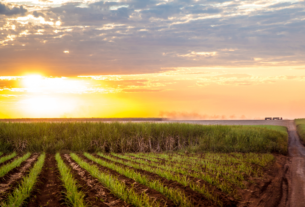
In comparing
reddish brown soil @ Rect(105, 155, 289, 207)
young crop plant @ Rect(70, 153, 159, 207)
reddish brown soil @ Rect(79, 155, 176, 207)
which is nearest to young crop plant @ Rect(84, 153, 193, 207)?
A: reddish brown soil @ Rect(79, 155, 176, 207)

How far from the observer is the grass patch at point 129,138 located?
67.7 feet

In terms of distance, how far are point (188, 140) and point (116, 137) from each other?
20.6 feet

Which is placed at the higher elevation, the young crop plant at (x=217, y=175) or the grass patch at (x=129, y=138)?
the grass patch at (x=129, y=138)

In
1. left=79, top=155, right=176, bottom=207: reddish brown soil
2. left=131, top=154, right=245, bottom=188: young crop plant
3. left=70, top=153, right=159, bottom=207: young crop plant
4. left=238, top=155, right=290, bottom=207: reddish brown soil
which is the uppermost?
left=70, top=153, right=159, bottom=207: young crop plant

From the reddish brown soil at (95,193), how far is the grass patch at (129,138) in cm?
1084

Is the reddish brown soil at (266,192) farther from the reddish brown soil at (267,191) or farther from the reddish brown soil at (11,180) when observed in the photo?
the reddish brown soil at (11,180)

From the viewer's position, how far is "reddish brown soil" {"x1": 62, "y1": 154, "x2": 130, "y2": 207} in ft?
23.1

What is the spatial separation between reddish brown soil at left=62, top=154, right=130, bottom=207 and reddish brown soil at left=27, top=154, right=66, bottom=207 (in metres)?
0.70

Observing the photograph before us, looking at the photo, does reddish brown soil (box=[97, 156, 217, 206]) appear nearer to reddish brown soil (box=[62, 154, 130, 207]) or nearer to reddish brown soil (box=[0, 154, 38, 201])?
reddish brown soil (box=[62, 154, 130, 207])

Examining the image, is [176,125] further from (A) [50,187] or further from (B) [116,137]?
(A) [50,187]

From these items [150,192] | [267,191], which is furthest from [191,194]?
[267,191]

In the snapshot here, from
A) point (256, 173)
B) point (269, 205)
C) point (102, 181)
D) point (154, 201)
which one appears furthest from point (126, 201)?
point (256, 173)

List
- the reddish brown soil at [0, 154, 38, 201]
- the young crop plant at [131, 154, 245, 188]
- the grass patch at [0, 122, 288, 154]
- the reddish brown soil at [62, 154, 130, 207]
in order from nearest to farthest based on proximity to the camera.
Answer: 1. the reddish brown soil at [62, 154, 130, 207]
2. the reddish brown soil at [0, 154, 38, 201]
3. the young crop plant at [131, 154, 245, 188]
4. the grass patch at [0, 122, 288, 154]

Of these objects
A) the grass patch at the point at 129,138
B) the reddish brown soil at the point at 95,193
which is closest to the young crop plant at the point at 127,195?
the reddish brown soil at the point at 95,193
